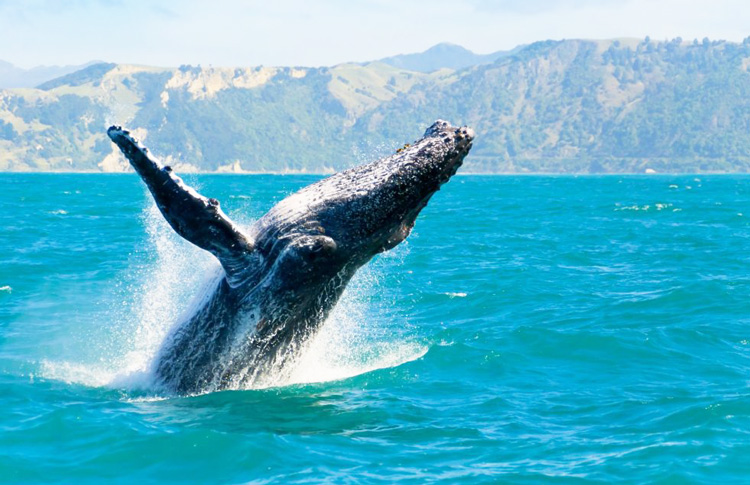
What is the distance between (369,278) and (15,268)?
9055 mm

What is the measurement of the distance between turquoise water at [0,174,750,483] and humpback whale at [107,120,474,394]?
707mm

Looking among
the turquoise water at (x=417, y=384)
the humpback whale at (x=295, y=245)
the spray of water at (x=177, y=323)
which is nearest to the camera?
the turquoise water at (x=417, y=384)

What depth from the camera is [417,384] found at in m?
11.4

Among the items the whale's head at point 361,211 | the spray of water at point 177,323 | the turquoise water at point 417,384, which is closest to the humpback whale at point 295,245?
the whale's head at point 361,211

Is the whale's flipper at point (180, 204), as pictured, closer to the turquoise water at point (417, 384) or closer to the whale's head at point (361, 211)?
the whale's head at point (361, 211)

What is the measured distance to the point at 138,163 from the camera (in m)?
8.25

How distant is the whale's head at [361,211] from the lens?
888 cm

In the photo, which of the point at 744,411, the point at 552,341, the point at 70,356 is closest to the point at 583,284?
the point at 552,341

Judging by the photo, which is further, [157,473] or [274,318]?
[274,318]

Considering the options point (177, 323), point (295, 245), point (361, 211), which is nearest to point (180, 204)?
point (295, 245)

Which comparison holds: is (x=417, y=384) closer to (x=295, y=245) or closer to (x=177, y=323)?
(x=177, y=323)

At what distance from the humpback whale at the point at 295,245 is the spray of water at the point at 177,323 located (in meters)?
0.45

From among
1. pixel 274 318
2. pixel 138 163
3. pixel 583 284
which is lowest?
pixel 583 284

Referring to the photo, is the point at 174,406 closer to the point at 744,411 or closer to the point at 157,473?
the point at 157,473
